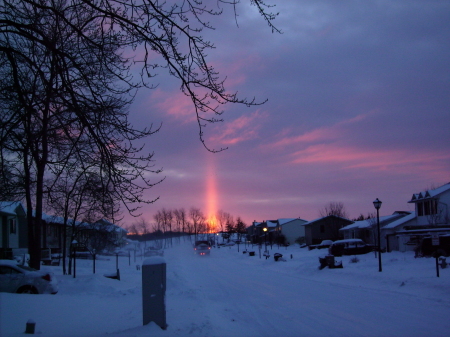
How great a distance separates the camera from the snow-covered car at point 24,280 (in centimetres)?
1497

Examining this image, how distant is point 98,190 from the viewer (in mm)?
8484

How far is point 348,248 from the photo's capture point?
3831 cm

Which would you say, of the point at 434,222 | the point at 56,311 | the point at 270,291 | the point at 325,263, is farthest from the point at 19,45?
the point at 434,222

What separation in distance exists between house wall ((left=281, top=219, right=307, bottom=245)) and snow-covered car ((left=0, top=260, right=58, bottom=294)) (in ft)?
251

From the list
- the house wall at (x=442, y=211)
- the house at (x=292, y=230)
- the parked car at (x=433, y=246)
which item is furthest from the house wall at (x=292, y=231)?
the parked car at (x=433, y=246)

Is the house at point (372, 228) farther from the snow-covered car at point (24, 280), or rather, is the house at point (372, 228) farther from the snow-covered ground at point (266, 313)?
the snow-covered car at point (24, 280)

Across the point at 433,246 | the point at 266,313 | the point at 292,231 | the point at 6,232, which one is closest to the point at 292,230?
the point at 292,231

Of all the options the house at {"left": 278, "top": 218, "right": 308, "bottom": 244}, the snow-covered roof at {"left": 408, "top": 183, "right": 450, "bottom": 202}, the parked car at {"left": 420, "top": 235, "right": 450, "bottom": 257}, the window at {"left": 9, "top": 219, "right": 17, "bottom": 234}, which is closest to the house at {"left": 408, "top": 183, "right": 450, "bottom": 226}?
the snow-covered roof at {"left": 408, "top": 183, "right": 450, "bottom": 202}

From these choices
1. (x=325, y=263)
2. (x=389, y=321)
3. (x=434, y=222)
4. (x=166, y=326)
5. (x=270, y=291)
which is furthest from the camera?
(x=434, y=222)

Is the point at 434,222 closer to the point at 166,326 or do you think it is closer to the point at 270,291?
the point at 270,291

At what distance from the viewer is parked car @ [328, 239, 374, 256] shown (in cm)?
3816

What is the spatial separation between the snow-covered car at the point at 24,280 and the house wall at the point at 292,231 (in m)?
76.5

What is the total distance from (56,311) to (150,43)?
6670 millimetres

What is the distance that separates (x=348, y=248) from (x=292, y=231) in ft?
170
